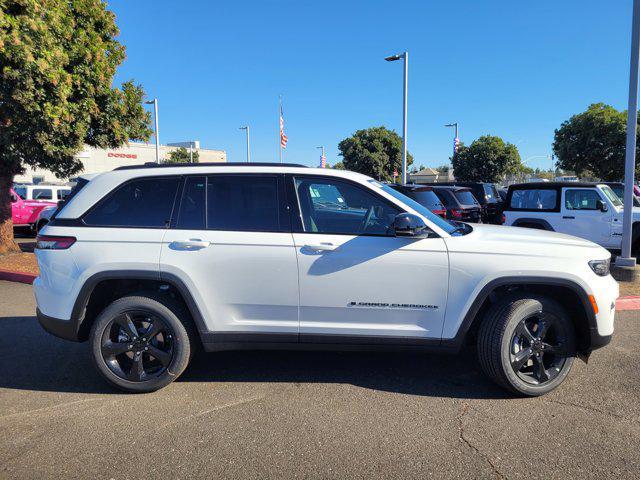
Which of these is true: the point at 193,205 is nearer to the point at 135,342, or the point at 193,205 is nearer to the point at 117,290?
the point at 117,290

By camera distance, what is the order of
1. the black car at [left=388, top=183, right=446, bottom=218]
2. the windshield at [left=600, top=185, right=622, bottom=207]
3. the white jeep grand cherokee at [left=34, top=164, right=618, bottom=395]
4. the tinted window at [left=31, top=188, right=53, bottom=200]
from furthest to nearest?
the tinted window at [left=31, top=188, right=53, bottom=200]
the black car at [left=388, top=183, right=446, bottom=218]
the windshield at [left=600, top=185, right=622, bottom=207]
the white jeep grand cherokee at [left=34, top=164, right=618, bottom=395]

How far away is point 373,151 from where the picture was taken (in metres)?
41.1

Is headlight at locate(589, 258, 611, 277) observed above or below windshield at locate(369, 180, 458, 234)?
below

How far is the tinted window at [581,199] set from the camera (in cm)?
938

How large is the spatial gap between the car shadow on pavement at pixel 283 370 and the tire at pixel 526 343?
0.25 m

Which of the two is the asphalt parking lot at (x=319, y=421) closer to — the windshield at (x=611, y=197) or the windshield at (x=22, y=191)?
the windshield at (x=611, y=197)

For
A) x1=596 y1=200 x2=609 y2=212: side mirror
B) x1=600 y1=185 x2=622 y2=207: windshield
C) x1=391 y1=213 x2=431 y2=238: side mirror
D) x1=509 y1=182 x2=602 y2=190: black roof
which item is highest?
x1=509 y1=182 x2=602 y2=190: black roof

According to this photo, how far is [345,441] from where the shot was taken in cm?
304

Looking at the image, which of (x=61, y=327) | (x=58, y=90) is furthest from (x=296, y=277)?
(x=58, y=90)

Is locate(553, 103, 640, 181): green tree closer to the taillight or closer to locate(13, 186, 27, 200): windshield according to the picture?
locate(13, 186, 27, 200): windshield

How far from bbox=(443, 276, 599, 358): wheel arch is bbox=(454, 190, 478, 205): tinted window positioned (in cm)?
957

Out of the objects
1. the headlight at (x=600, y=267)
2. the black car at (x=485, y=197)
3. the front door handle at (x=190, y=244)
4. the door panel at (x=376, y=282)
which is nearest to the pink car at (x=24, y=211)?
the black car at (x=485, y=197)

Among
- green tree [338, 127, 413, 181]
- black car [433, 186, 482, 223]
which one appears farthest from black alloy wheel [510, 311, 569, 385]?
green tree [338, 127, 413, 181]

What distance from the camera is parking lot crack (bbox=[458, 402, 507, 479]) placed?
8.92 feet
